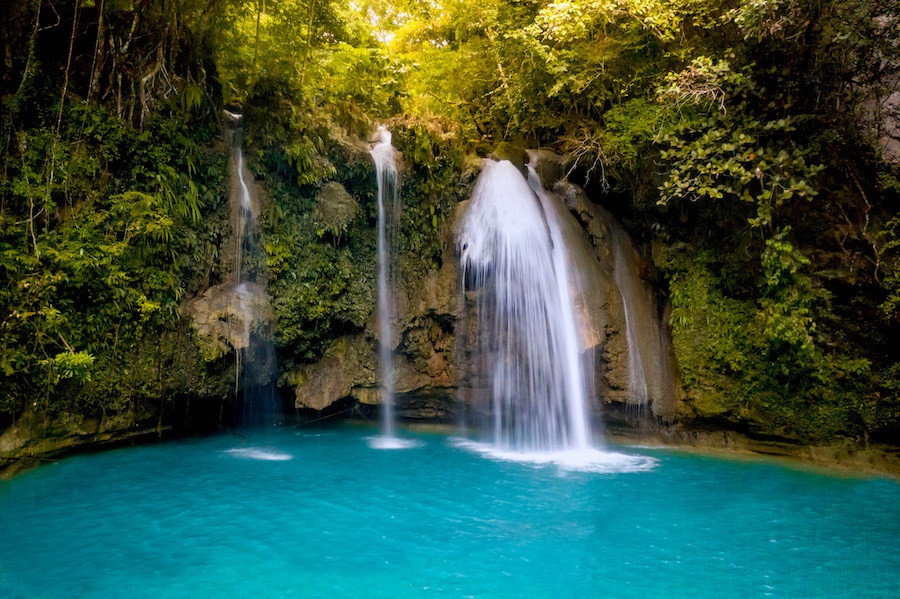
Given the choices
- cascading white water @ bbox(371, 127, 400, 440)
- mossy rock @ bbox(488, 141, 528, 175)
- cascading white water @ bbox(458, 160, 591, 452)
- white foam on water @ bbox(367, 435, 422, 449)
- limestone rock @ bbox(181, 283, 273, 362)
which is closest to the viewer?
limestone rock @ bbox(181, 283, 273, 362)

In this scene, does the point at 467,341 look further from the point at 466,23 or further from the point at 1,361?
the point at 466,23

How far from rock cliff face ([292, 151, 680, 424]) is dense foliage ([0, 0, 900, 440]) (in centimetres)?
42

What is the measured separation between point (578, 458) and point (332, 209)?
5985 mm

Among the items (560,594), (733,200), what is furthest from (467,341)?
(560,594)

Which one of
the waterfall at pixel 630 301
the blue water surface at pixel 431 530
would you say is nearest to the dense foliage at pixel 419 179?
the waterfall at pixel 630 301

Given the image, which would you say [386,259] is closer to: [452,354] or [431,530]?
[452,354]

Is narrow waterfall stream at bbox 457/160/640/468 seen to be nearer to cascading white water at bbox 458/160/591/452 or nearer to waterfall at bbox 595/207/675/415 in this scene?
cascading white water at bbox 458/160/591/452

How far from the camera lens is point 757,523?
5617 millimetres

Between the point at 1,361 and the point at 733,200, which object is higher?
the point at 733,200

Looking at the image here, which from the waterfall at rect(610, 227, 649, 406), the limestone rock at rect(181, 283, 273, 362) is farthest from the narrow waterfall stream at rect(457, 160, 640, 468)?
the limestone rock at rect(181, 283, 273, 362)

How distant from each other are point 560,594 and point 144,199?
24.0 ft

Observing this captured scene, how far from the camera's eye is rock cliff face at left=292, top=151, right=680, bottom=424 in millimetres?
9812

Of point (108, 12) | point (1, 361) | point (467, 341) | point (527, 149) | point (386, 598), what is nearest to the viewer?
point (386, 598)

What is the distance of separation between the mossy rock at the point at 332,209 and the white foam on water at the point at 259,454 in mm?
3908
